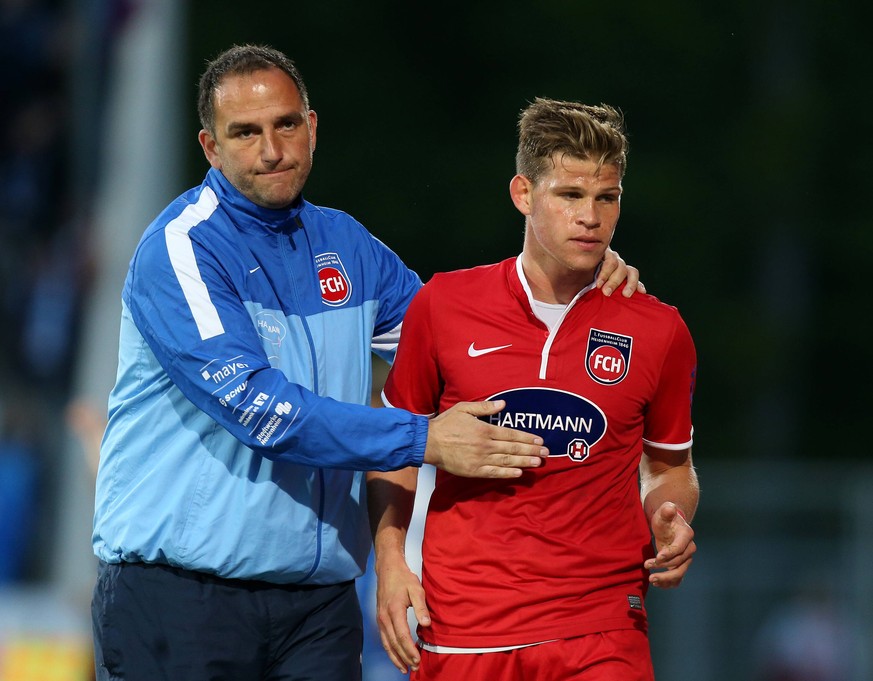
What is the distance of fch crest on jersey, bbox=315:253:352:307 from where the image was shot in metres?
4.48

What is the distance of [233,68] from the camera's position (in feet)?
14.7

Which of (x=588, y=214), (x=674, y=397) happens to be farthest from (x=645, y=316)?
(x=588, y=214)

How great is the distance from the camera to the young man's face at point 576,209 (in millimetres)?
4234

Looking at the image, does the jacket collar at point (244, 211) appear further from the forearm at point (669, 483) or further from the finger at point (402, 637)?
the forearm at point (669, 483)

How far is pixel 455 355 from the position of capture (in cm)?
429

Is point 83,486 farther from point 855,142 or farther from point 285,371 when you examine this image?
point 855,142

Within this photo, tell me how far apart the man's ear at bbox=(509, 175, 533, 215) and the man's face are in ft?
2.00

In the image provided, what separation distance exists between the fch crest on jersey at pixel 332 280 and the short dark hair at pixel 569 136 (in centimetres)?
59

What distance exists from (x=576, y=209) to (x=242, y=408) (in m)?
1.04

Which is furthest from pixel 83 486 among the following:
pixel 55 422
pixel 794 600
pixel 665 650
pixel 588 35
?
pixel 588 35

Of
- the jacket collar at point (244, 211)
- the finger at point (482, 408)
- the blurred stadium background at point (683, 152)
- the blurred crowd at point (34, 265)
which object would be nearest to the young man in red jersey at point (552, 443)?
the finger at point (482, 408)

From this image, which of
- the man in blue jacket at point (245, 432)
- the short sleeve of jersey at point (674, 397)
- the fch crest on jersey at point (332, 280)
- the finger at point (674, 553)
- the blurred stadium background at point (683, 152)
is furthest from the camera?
the blurred stadium background at point (683, 152)

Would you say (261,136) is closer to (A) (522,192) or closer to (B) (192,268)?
(B) (192,268)

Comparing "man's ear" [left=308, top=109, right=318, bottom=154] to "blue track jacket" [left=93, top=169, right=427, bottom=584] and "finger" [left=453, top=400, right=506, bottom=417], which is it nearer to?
"blue track jacket" [left=93, top=169, right=427, bottom=584]
